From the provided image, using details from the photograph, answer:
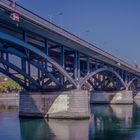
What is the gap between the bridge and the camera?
46.0m

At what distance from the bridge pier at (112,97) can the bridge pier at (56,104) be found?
1744 inches

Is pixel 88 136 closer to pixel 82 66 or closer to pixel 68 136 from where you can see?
pixel 68 136

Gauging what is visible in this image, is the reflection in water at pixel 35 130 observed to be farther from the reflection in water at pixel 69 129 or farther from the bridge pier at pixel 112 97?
the bridge pier at pixel 112 97

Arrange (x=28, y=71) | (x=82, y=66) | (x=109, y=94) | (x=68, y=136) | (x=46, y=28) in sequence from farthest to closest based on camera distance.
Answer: (x=109, y=94) → (x=82, y=66) → (x=28, y=71) → (x=46, y=28) → (x=68, y=136)

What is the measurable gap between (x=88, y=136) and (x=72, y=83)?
16.1m

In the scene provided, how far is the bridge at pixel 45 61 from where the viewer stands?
45969 mm

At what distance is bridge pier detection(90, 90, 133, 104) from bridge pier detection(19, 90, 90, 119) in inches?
1744

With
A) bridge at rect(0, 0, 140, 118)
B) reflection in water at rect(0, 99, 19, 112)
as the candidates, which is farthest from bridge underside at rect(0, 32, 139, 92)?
reflection in water at rect(0, 99, 19, 112)

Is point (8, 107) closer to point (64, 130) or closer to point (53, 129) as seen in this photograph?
point (53, 129)

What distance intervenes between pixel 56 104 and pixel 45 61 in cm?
799

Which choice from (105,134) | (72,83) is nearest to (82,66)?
(72,83)

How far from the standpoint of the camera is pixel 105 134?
153 ft

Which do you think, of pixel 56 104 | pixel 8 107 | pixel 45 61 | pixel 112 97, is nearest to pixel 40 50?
pixel 45 61

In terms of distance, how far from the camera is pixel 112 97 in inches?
4183
